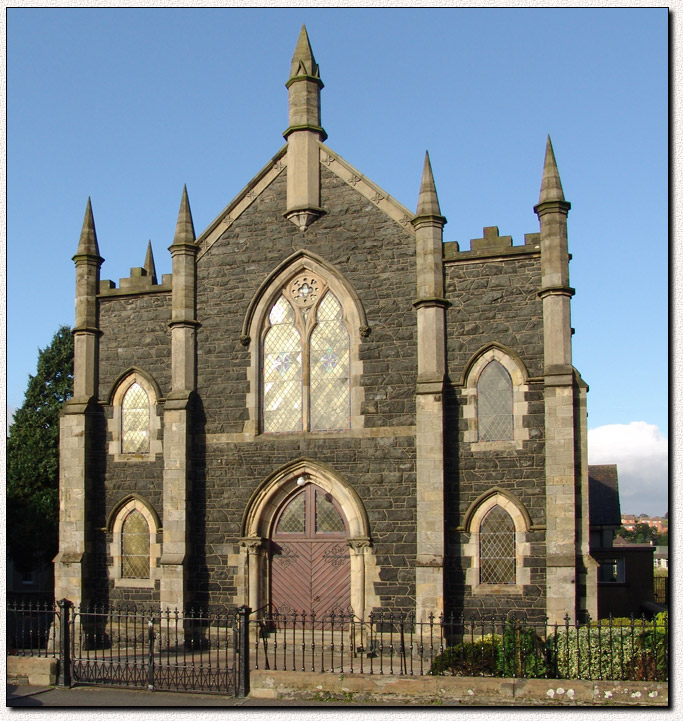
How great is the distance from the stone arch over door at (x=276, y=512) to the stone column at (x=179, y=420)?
4.57 ft

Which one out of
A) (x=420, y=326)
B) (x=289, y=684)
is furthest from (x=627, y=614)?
(x=289, y=684)

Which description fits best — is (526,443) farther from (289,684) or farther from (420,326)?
(289,684)

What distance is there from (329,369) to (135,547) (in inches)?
237

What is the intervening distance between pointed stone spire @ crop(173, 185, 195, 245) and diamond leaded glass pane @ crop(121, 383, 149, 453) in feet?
11.6

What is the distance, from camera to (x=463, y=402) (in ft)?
60.7

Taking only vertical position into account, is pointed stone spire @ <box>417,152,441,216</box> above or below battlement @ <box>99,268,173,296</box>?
above

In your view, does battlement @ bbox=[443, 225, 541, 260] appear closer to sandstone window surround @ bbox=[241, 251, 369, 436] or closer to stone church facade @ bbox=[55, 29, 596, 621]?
→ stone church facade @ bbox=[55, 29, 596, 621]

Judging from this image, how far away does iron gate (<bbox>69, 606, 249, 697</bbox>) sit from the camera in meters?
14.6

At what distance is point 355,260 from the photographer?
64.7ft

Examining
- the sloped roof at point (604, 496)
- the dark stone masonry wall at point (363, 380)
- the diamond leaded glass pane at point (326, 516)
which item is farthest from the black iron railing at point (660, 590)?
the dark stone masonry wall at point (363, 380)

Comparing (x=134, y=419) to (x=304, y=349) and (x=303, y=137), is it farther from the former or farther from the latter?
(x=303, y=137)

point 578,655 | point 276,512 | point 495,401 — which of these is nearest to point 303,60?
point 495,401

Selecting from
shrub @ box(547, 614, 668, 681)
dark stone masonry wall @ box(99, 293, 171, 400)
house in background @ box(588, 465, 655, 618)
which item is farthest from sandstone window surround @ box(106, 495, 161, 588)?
house in background @ box(588, 465, 655, 618)

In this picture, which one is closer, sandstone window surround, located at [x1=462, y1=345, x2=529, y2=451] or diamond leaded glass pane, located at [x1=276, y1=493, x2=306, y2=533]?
sandstone window surround, located at [x1=462, y1=345, x2=529, y2=451]
